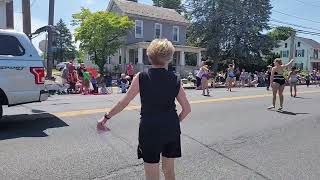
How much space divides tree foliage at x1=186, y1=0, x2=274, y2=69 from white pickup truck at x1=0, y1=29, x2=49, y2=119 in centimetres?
4358

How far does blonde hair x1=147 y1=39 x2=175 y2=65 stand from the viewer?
13.8 ft

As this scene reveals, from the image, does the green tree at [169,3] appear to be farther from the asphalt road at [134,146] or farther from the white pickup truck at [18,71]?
the white pickup truck at [18,71]

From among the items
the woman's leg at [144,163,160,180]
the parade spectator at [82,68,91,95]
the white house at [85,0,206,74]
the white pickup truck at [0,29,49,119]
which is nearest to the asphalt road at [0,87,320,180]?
the white pickup truck at [0,29,49,119]

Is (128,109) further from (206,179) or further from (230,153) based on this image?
(206,179)

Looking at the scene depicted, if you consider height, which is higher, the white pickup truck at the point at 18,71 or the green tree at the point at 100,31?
the green tree at the point at 100,31

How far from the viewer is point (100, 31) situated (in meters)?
40.9

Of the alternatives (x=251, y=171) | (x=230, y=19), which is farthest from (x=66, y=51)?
(x=251, y=171)

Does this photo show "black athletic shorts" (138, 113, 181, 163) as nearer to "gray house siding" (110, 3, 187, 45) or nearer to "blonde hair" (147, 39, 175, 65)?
"blonde hair" (147, 39, 175, 65)

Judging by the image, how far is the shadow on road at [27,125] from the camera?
9016 millimetres

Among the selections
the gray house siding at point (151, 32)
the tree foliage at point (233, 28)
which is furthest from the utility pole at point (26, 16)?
the tree foliage at point (233, 28)

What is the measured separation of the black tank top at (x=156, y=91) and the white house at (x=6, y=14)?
24009 millimetres

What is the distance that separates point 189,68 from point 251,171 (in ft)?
136

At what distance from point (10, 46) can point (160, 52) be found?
22.0 ft

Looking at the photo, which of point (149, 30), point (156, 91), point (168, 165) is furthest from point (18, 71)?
point (149, 30)
